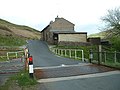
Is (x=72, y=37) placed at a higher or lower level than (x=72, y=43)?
higher

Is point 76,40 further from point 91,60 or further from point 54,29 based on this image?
point 91,60

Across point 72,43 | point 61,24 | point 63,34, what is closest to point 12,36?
point 61,24

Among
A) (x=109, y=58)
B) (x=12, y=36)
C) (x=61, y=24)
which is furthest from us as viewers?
(x=12, y=36)

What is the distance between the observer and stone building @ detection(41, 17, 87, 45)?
8094 cm

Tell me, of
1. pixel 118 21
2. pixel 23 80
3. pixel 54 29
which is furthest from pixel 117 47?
pixel 54 29

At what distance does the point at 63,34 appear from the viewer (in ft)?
267

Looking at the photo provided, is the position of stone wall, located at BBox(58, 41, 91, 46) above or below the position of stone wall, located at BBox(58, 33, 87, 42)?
below

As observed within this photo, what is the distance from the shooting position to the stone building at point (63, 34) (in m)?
80.9

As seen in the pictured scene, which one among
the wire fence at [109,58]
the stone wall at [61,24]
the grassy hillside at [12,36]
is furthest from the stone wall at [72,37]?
the wire fence at [109,58]

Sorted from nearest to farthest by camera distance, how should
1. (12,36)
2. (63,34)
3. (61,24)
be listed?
(63,34) < (61,24) < (12,36)

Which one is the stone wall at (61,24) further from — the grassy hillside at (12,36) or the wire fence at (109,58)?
the wire fence at (109,58)

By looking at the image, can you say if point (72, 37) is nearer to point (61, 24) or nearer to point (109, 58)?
point (61, 24)

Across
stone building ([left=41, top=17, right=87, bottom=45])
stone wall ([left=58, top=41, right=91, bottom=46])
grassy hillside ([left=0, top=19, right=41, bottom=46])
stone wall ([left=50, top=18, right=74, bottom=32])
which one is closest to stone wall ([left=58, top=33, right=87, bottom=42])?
stone building ([left=41, top=17, right=87, bottom=45])

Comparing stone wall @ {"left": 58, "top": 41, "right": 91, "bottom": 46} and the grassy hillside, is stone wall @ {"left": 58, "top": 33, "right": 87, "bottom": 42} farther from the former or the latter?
the grassy hillside
